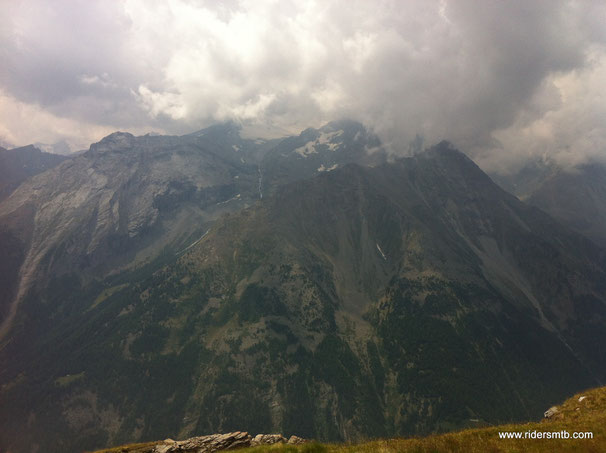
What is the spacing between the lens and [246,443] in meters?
27.1

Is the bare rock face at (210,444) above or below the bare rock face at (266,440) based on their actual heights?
above

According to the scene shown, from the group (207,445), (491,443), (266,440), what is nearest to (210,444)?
(207,445)

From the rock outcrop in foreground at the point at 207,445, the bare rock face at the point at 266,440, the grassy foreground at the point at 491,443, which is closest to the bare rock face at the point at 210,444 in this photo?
the rock outcrop in foreground at the point at 207,445

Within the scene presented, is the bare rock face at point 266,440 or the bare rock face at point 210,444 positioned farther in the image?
the bare rock face at point 266,440

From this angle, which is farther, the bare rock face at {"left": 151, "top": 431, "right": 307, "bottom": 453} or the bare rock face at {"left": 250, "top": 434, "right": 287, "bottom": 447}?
the bare rock face at {"left": 250, "top": 434, "right": 287, "bottom": 447}

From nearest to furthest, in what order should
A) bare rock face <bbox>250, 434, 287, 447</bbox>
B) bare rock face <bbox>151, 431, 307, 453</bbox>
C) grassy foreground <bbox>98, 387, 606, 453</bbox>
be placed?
grassy foreground <bbox>98, 387, 606, 453</bbox>, bare rock face <bbox>151, 431, 307, 453</bbox>, bare rock face <bbox>250, 434, 287, 447</bbox>

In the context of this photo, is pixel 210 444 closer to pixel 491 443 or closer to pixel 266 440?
pixel 266 440

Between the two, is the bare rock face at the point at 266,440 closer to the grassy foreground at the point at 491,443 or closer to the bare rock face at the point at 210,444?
the bare rock face at the point at 210,444

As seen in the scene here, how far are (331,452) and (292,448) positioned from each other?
2.56m

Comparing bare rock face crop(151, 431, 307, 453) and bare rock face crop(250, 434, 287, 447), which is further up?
bare rock face crop(151, 431, 307, 453)

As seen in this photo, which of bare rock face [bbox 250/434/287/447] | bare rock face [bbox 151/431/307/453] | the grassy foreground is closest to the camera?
the grassy foreground

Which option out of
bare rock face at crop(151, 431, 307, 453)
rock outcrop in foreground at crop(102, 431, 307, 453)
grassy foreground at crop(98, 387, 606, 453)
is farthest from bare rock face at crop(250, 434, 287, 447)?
grassy foreground at crop(98, 387, 606, 453)

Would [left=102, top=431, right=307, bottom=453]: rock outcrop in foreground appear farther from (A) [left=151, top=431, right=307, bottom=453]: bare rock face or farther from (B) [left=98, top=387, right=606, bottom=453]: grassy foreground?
(B) [left=98, top=387, right=606, bottom=453]: grassy foreground

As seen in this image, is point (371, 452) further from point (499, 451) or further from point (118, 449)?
point (118, 449)
